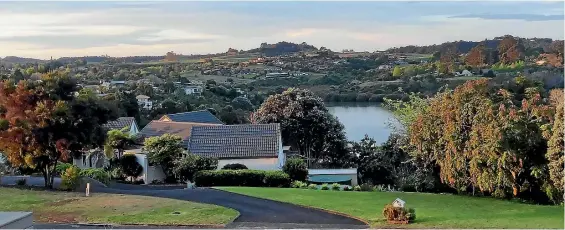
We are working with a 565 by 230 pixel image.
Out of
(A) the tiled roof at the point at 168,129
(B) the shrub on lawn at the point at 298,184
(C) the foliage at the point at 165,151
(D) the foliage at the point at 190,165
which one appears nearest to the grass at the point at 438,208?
(B) the shrub on lawn at the point at 298,184

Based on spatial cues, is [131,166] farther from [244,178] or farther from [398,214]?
[398,214]

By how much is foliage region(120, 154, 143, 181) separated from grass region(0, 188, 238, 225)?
727 centimetres

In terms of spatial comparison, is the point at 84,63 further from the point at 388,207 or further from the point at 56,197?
the point at 388,207

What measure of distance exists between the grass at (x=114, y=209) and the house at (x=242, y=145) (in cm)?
776

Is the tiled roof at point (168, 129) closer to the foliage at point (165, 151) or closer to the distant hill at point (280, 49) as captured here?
the foliage at point (165, 151)

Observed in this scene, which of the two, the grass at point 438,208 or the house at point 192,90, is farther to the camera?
the house at point 192,90

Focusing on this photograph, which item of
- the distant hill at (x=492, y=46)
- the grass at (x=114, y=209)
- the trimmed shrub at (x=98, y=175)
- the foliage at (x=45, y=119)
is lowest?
the trimmed shrub at (x=98, y=175)

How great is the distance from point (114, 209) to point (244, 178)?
7.19 metres

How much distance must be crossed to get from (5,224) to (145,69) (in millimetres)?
85370

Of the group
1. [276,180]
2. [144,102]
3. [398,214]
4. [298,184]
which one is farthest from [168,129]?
[398,214]

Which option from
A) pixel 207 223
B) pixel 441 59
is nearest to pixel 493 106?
pixel 207 223

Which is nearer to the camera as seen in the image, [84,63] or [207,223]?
[207,223]

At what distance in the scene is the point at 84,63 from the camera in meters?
87.2

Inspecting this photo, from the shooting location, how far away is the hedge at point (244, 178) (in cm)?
2142
